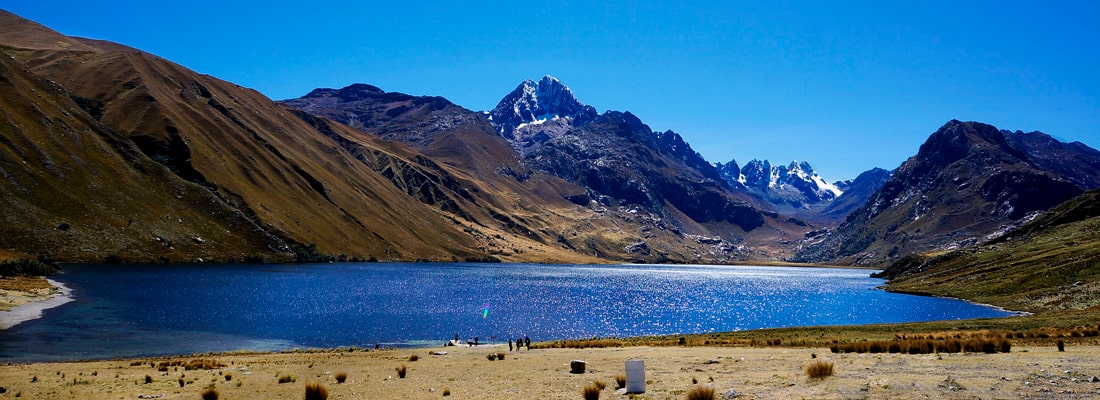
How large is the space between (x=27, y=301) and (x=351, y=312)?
1672 inches

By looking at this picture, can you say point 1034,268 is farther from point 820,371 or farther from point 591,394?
point 591,394

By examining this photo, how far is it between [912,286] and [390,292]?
139 metres

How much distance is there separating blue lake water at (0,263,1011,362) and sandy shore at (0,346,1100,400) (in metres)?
23.8

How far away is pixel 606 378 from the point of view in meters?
29.4

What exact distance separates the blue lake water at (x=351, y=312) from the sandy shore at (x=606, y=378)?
23.8 m

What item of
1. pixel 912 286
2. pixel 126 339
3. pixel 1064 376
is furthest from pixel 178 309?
pixel 912 286

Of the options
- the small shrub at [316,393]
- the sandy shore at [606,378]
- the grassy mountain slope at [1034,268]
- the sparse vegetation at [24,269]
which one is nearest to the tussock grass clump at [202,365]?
the sandy shore at [606,378]

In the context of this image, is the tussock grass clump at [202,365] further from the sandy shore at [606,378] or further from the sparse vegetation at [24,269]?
the sparse vegetation at [24,269]

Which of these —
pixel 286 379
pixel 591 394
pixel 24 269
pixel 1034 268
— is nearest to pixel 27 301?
pixel 24 269

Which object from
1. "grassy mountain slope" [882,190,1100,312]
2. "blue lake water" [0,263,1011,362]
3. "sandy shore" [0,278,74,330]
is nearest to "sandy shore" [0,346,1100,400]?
"blue lake water" [0,263,1011,362]

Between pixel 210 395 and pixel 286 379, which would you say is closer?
pixel 210 395

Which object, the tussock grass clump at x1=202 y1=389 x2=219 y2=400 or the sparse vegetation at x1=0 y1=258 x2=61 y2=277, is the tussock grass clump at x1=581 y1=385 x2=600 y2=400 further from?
the sparse vegetation at x1=0 y1=258 x2=61 y2=277

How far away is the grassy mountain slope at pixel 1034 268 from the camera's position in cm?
9219

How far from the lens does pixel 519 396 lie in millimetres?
25234
